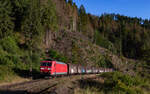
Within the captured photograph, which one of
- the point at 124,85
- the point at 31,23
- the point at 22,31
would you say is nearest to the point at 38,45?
the point at 22,31

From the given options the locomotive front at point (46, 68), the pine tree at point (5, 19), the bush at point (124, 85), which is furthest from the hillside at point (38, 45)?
the locomotive front at point (46, 68)

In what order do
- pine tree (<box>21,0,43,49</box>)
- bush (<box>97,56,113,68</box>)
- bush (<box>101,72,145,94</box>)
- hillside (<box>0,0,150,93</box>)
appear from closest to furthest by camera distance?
bush (<box>101,72,145,94</box>)
hillside (<box>0,0,150,93</box>)
pine tree (<box>21,0,43,49</box>)
bush (<box>97,56,113,68</box>)

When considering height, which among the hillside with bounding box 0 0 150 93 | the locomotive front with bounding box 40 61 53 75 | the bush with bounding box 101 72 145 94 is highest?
the hillside with bounding box 0 0 150 93

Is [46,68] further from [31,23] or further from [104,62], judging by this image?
[104,62]

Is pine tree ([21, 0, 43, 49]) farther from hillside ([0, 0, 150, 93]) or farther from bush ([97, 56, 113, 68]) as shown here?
bush ([97, 56, 113, 68])

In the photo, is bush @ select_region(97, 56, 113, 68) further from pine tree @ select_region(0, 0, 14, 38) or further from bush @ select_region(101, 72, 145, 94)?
bush @ select_region(101, 72, 145, 94)

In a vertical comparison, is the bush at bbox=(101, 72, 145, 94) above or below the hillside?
below

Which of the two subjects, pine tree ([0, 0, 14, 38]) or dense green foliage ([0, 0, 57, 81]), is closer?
pine tree ([0, 0, 14, 38])

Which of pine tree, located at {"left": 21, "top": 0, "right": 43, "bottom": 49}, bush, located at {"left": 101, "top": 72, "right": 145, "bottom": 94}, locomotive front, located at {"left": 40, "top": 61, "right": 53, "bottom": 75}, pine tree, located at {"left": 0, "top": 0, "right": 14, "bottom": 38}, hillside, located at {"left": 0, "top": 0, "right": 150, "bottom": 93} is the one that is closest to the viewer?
bush, located at {"left": 101, "top": 72, "right": 145, "bottom": 94}

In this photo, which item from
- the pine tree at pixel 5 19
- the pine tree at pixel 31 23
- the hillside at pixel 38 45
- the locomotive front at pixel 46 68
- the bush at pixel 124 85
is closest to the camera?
the bush at pixel 124 85

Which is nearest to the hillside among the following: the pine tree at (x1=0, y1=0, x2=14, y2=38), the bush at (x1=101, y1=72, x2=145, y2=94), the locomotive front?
the pine tree at (x1=0, y1=0, x2=14, y2=38)

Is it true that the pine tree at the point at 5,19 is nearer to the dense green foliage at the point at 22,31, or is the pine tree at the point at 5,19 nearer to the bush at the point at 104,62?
the dense green foliage at the point at 22,31

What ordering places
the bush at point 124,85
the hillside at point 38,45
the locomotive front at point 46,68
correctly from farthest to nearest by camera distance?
the locomotive front at point 46,68, the hillside at point 38,45, the bush at point 124,85

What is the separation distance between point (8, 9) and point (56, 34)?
26.3 metres
